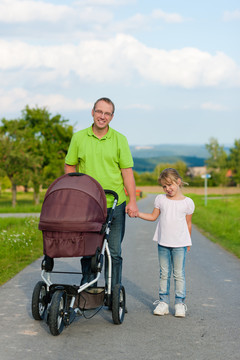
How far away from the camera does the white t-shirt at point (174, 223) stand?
5.54 m

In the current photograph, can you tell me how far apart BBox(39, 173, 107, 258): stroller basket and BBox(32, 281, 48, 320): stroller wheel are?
17.3 inches

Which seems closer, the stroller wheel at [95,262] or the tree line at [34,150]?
the stroller wheel at [95,262]

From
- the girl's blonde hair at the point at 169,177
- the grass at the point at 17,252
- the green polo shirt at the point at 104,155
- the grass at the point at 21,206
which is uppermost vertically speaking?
the green polo shirt at the point at 104,155

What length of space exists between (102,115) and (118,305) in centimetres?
183

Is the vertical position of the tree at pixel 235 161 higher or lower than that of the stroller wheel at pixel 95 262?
lower

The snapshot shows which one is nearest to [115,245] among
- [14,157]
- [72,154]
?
[72,154]

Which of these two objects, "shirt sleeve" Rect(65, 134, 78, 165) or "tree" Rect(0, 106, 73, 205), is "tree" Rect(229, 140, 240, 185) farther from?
"shirt sleeve" Rect(65, 134, 78, 165)

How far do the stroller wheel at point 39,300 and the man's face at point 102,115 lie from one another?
162 centimetres

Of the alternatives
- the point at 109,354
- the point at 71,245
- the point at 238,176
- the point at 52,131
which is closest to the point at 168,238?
the point at 71,245

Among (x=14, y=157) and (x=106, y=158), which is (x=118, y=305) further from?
(x=14, y=157)

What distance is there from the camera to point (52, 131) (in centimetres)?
5625

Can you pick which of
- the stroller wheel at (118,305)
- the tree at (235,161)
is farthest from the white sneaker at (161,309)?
the tree at (235,161)

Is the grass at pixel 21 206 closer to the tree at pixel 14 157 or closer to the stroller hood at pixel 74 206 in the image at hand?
the tree at pixel 14 157

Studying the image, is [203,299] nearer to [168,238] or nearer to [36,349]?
[168,238]
